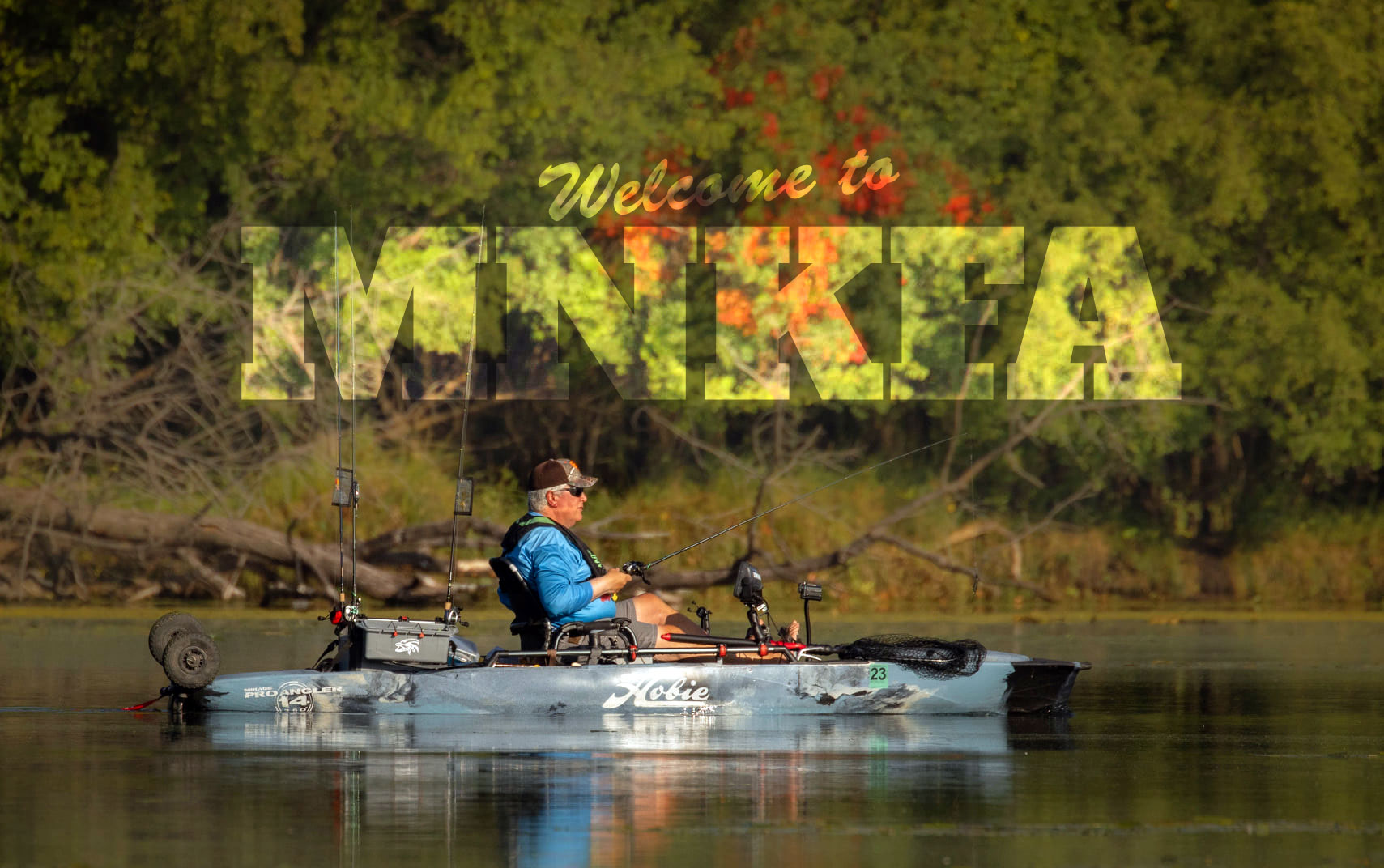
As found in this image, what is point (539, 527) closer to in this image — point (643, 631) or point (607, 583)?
point (607, 583)

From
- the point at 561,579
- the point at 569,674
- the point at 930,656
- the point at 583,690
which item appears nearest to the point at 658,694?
the point at 583,690

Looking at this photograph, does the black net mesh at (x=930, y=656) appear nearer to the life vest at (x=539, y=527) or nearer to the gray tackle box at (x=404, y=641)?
the life vest at (x=539, y=527)

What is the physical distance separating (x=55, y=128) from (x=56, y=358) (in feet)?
13.3

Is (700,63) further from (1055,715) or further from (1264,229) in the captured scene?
(1055,715)

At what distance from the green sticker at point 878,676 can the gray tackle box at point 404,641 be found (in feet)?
8.93

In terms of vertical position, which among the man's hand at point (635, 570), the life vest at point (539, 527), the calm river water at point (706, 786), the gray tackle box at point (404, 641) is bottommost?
the calm river water at point (706, 786)

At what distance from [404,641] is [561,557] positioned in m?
1.22

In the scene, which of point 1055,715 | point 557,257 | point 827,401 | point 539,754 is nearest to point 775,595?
point 827,401

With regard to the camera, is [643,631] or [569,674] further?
[643,631]

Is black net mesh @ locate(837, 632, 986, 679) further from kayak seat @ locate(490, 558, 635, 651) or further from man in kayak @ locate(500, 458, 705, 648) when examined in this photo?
kayak seat @ locate(490, 558, 635, 651)

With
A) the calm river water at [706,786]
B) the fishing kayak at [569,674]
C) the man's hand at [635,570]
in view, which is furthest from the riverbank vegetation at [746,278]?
the man's hand at [635,570]

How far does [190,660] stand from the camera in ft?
48.1

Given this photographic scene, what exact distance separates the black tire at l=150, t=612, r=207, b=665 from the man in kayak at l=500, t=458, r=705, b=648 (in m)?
2.01

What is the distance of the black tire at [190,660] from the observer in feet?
48.0
